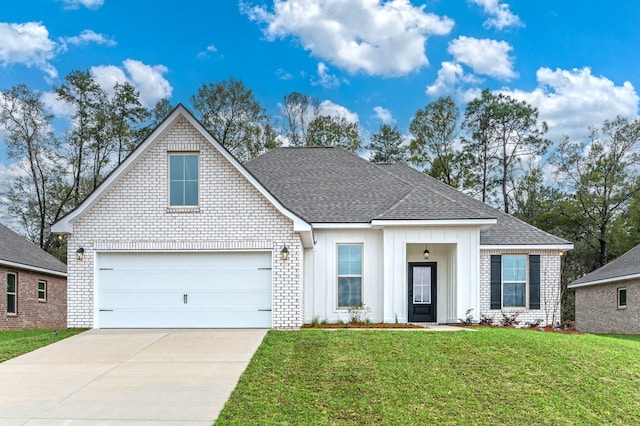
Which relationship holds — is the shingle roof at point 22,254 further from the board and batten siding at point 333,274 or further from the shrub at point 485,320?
the shrub at point 485,320

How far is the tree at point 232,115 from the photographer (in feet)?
123

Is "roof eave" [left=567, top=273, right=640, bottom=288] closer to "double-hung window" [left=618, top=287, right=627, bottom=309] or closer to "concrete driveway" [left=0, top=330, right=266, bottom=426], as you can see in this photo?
"double-hung window" [left=618, top=287, right=627, bottom=309]

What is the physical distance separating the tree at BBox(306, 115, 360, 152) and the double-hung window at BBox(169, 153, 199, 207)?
22.7 meters

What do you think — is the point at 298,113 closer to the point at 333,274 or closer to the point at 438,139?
the point at 438,139

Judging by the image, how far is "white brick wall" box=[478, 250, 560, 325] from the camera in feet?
60.2

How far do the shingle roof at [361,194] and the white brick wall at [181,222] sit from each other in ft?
4.79

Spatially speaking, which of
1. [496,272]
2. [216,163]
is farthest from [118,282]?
[496,272]

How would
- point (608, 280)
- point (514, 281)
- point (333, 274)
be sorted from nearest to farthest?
point (333, 274) < point (514, 281) < point (608, 280)

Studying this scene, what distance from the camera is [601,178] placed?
117 ft

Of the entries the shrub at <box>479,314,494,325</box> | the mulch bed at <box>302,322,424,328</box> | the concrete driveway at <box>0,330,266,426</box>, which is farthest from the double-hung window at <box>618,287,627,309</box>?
the concrete driveway at <box>0,330,266,426</box>

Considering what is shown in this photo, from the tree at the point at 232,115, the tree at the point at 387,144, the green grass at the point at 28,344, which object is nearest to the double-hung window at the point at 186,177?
the green grass at the point at 28,344

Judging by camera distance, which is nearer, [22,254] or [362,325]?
[362,325]

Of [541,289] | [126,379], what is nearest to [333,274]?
A: [541,289]

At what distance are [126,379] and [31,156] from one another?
2995cm
